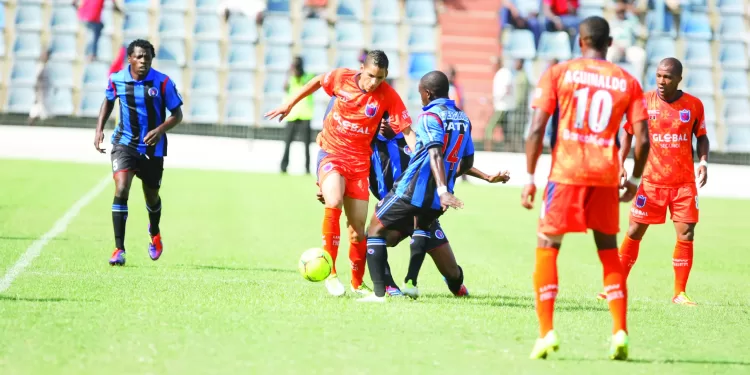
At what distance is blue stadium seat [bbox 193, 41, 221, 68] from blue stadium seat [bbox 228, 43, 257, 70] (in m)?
0.37

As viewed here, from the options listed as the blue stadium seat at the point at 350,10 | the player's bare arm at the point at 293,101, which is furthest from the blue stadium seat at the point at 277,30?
the player's bare arm at the point at 293,101

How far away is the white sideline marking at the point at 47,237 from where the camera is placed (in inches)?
357

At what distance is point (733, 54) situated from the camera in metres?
30.2

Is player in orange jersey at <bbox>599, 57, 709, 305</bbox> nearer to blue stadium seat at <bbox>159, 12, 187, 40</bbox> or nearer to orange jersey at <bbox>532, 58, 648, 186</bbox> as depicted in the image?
orange jersey at <bbox>532, 58, 648, 186</bbox>

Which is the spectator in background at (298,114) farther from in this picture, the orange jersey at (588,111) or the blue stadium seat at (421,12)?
the orange jersey at (588,111)

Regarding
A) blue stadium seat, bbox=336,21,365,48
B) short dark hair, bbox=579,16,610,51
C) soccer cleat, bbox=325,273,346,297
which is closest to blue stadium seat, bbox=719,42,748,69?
blue stadium seat, bbox=336,21,365,48

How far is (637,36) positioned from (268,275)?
21483 mm

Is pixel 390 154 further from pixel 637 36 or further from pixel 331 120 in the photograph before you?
pixel 637 36

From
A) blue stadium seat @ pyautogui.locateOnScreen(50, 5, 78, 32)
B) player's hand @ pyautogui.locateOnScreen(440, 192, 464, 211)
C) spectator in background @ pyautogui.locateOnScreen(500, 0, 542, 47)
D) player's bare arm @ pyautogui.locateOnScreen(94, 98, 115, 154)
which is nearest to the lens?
player's hand @ pyautogui.locateOnScreen(440, 192, 464, 211)

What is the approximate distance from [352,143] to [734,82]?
22921mm

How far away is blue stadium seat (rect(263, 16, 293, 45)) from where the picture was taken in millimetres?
28688

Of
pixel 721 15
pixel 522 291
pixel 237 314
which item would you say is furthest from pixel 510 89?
pixel 237 314

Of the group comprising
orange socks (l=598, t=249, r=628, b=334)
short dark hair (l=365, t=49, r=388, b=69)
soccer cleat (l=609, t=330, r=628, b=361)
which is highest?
short dark hair (l=365, t=49, r=388, b=69)

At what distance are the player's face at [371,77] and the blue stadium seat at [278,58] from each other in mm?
19507
